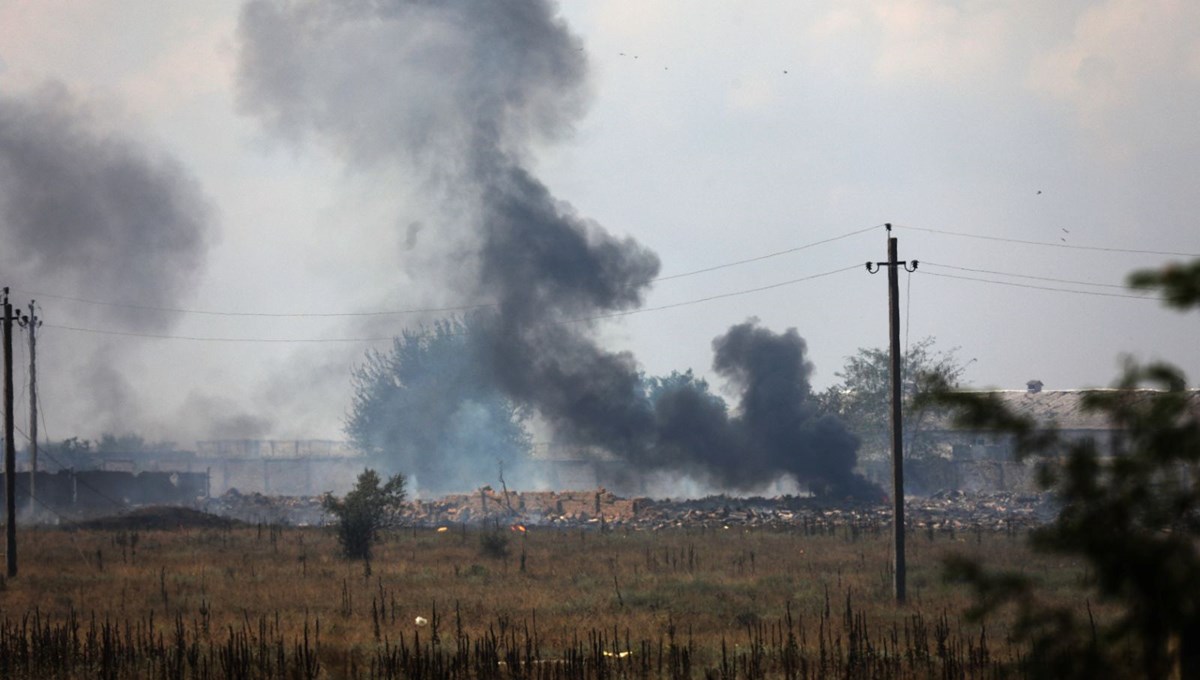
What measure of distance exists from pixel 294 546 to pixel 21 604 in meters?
14.4

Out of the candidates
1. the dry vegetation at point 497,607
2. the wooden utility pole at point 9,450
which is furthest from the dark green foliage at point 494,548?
the wooden utility pole at point 9,450

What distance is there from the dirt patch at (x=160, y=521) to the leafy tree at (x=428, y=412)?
35.4 metres

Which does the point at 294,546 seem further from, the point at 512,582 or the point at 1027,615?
the point at 1027,615

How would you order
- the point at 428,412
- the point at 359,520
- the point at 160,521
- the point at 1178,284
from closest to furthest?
→ 1. the point at 1178,284
2. the point at 359,520
3. the point at 160,521
4. the point at 428,412

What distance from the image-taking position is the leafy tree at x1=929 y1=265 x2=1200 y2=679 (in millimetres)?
3523

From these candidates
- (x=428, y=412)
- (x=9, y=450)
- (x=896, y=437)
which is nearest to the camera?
(x=896, y=437)

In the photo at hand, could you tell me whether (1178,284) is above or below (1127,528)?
above

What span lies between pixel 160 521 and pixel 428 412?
4033cm

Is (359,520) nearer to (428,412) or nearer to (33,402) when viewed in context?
(33,402)

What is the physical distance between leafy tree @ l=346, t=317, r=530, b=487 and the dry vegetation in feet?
146

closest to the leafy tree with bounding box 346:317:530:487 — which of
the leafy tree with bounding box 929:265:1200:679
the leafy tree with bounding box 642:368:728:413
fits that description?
the leafy tree with bounding box 642:368:728:413

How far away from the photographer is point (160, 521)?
50.3 m

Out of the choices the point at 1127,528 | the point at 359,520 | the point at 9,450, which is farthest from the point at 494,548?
the point at 1127,528

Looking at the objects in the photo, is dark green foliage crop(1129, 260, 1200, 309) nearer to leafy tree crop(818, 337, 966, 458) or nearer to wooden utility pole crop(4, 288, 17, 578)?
wooden utility pole crop(4, 288, 17, 578)
